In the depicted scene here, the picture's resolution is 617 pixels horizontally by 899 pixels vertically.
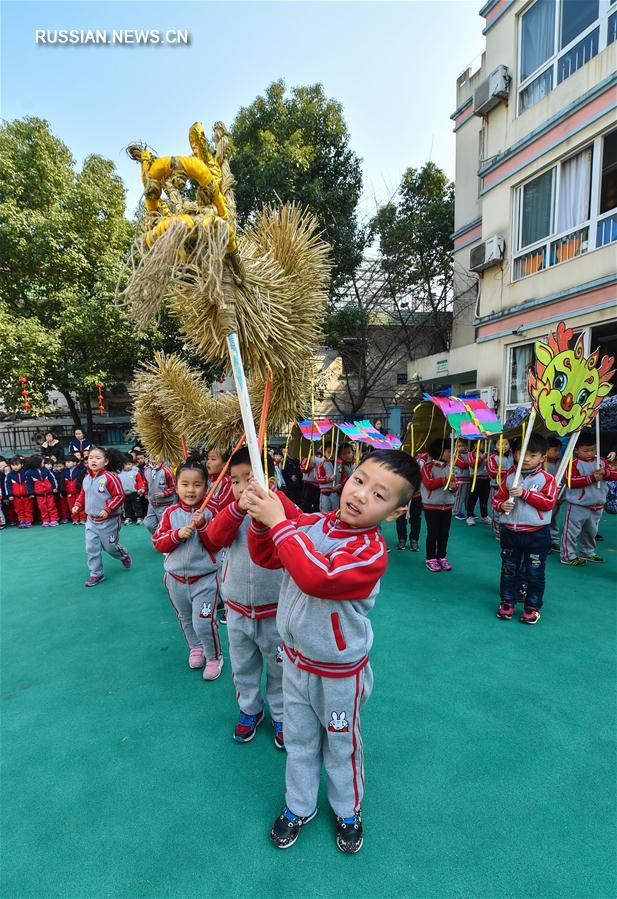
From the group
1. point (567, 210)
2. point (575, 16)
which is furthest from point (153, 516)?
point (575, 16)

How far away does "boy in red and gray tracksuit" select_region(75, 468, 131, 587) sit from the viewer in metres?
4.57

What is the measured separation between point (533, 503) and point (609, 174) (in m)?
6.60

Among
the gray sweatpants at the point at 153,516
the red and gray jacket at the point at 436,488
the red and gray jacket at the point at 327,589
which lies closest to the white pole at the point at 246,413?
the red and gray jacket at the point at 327,589

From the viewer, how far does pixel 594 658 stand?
118 inches

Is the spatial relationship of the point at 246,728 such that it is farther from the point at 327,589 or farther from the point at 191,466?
the point at 191,466

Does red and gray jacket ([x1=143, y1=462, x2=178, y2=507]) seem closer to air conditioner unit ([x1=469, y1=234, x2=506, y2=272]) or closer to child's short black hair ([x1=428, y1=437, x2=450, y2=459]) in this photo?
child's short black hair ([x1=428, y1=437, x2=450, y2=459])

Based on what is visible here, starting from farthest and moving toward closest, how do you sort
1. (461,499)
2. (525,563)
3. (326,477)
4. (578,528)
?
1. (461,499)
2. (326,477)
3. (578,528)
4. (525,563)

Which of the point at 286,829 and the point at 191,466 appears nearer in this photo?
the point at 286,829

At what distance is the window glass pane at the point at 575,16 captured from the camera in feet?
22.7

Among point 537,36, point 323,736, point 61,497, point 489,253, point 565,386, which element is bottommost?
point 61,497

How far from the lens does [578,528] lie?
4945 millimetres

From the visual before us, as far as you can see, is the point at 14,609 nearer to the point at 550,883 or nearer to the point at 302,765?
the point at 302,765

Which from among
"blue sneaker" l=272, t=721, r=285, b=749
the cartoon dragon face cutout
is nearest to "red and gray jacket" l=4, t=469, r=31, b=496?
"blue sneaker" l=272, t=721, r=285, b=749

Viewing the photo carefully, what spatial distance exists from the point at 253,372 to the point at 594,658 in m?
3.16
